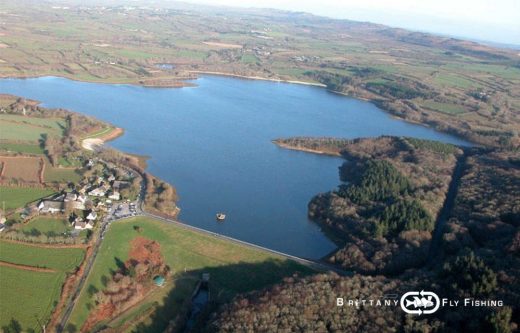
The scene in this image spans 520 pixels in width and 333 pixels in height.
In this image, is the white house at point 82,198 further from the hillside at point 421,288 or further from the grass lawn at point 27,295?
the hillside at point 421,288

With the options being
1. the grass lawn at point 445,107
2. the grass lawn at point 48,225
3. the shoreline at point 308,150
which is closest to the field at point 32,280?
the grass lawn at point 48,225

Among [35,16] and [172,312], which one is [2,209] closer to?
[172,312]

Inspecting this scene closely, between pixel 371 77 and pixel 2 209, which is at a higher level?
pixel 371 77

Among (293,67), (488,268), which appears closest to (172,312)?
(488,268)

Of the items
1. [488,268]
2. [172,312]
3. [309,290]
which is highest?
[488,268]

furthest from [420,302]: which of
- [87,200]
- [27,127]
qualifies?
[27,127]

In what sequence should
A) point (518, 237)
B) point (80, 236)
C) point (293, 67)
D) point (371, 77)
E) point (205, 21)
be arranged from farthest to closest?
1. point (205, 21)
2. point (293, 67)
3. point (371, 77)
4. point (80, 236)
5. point (518, 237)

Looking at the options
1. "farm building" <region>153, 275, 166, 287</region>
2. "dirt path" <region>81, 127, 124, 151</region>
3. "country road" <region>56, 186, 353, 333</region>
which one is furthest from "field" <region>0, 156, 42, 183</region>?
"farm building" <region>153, 275, 166, 287</region>
